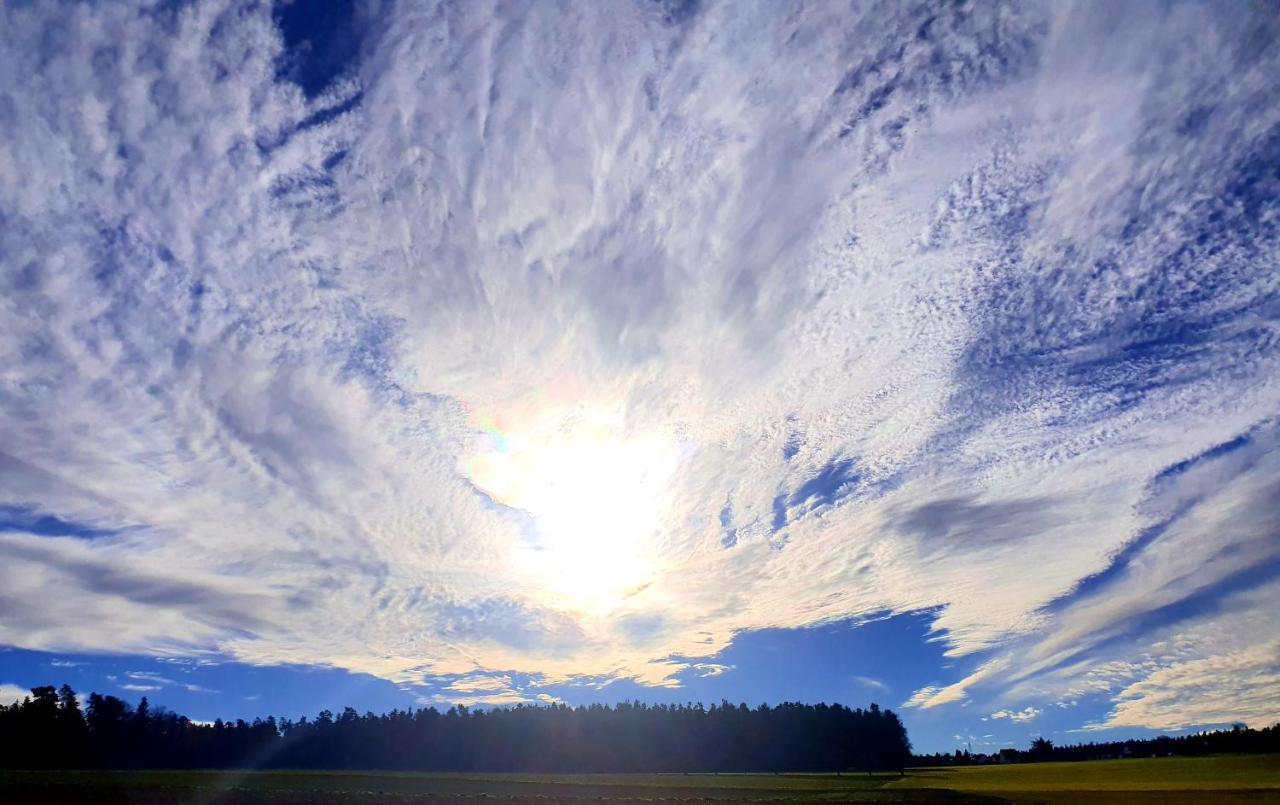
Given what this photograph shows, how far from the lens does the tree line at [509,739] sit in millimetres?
149250

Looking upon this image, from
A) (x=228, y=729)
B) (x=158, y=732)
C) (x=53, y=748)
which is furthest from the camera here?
(x=228, y=729)

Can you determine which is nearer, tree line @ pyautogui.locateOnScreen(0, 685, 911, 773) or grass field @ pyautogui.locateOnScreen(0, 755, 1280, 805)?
grass field @ pyautogui.locateOnScreen(0, 755, 1280, 805)

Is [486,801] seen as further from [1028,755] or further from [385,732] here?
[1028,755]

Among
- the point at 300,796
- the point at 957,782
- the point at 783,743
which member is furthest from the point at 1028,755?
the point at 300,796

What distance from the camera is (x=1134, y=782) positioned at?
241 ft

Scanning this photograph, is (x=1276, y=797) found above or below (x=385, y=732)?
below

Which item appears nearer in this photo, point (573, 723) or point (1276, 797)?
point (1276, 797)

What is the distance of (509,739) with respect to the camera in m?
163

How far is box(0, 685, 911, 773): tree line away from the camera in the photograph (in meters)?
149

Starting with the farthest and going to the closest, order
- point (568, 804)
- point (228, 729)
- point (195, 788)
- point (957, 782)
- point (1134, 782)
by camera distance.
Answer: point (228, 729) < point (957, 782) < point (1134, 782) < point (195, 788) < point (568, 804)

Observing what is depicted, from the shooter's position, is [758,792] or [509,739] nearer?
[758,792]

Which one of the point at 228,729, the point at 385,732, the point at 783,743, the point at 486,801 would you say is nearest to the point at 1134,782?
the point at 486,801

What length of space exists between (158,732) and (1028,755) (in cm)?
21717

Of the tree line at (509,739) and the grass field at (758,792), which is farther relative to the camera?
the tree line at (509,739)
